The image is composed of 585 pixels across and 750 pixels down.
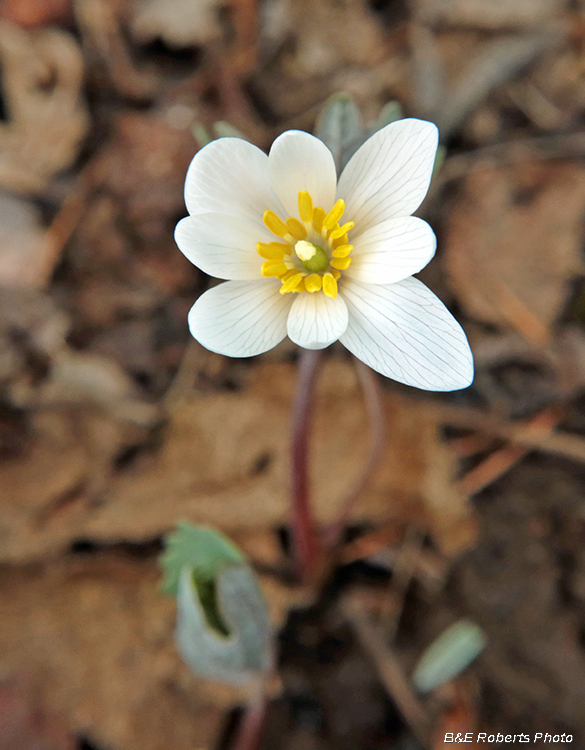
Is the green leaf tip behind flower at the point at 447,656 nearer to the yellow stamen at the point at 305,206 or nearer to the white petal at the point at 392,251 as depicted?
the white petal at the point at 392,251

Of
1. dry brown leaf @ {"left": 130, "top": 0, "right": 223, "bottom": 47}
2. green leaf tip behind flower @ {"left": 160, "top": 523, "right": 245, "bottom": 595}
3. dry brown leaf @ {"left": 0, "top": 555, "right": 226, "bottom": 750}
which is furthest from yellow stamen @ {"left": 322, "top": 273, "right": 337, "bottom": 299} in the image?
dry brown leaf @ {"left": 130, "top": 0, "right": 223, "bottom": 47}

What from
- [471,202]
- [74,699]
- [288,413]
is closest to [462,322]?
[471,202]

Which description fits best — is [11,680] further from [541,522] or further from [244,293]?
[541,522]

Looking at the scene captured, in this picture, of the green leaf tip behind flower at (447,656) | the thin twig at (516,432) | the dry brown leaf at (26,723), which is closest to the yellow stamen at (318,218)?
the thin twig at (516,432)

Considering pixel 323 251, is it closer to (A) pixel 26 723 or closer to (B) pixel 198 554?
(B) pixel 198 554

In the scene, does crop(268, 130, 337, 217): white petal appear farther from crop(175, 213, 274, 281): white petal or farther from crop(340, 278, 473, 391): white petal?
crop(340, 278, 473, 391): white petal

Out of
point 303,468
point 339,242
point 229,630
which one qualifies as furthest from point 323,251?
point 229,630
